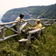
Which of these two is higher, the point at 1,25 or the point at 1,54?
the point at 1,25

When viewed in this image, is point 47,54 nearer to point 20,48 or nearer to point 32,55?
point 32,55

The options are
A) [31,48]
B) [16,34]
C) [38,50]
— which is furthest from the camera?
[16,34]

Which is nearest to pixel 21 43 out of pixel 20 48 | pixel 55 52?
pixel 20 48

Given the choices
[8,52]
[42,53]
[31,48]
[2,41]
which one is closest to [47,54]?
[42,53]

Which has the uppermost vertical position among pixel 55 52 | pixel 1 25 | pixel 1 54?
pixel 1 25

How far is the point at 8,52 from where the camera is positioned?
411 centimetres

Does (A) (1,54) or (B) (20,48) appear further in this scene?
(B) (20,48)

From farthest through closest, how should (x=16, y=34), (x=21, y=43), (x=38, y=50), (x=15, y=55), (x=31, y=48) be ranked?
1. (x=16, y=34)
2. (x=21, y=43)
3. (x=31, y=48)
4. (x=38, y=50)
5. (x=15, y=55)

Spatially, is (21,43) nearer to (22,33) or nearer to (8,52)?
(8,52)

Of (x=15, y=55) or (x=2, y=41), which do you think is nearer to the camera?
(x=15, y=55)

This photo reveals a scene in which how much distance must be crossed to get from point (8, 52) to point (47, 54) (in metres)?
2.03

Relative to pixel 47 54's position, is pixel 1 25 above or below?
above

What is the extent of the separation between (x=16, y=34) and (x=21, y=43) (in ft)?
→ 4.76

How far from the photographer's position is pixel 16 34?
6430mm
